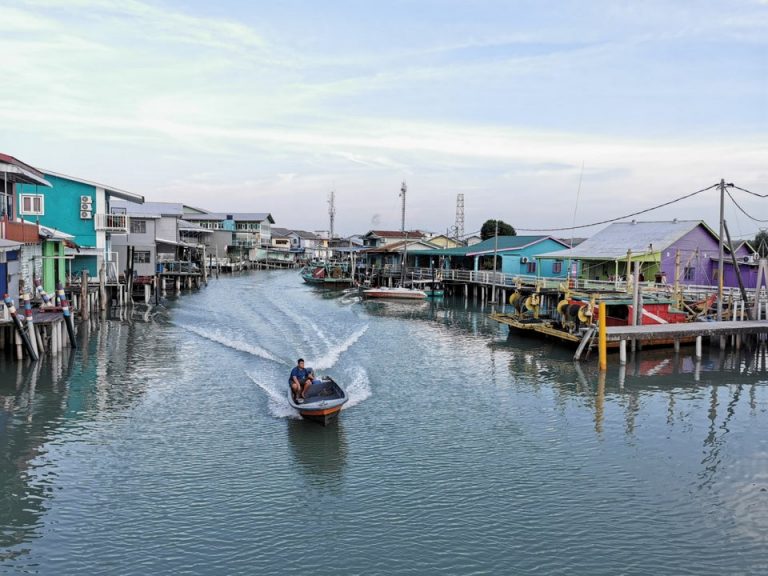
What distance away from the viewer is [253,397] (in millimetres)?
23750

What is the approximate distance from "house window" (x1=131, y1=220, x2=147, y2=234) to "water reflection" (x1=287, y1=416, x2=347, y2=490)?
4920 centimetres

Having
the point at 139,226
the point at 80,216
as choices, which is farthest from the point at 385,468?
the point at 139,226

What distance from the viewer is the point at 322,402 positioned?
1966cm

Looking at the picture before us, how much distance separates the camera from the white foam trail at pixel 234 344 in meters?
31.8

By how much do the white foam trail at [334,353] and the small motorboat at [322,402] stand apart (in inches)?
338

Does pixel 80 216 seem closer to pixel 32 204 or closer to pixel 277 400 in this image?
pixel 32 204

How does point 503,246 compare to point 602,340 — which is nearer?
point 602,340

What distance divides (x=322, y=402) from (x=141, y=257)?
144ft

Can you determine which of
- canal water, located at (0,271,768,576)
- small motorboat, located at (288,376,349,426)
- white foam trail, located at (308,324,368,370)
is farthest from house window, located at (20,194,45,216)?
small motorboat, located at (288,376,349,426)

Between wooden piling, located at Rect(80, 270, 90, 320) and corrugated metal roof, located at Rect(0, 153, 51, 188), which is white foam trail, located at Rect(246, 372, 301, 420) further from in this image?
wooden piling, located at Rect(80, 270, 90, 320)

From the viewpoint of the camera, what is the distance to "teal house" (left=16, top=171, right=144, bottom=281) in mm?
44000

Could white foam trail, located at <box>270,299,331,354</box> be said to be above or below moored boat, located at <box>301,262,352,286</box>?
below

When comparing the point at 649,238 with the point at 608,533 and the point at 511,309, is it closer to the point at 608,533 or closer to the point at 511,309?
the point at 511,309

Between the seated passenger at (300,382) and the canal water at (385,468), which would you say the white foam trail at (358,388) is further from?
the seated passenger at (300,382)
